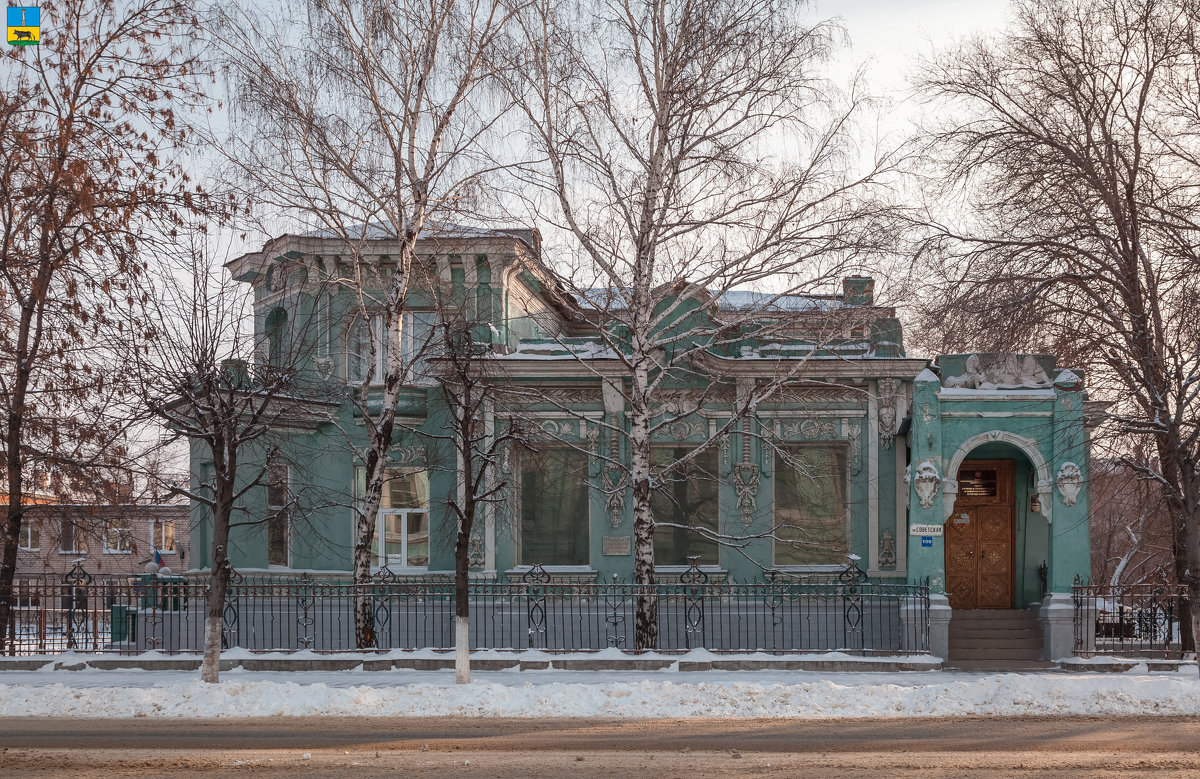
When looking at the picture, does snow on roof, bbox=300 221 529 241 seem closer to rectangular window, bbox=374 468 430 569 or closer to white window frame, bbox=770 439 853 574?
rectangular window, bbox=374 468 430 569

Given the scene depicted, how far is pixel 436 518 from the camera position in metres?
22.9

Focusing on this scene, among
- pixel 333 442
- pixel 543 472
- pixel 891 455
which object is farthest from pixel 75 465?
pixel 891 455

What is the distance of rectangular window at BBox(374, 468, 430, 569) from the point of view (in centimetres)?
2320

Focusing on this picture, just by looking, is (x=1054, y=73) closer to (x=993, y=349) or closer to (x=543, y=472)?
(x=993, y=349)

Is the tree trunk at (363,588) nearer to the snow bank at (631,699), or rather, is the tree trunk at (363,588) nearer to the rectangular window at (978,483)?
the snow bank at (631,699)

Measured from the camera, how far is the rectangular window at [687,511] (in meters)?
22.7

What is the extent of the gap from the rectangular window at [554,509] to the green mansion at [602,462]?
4 cm

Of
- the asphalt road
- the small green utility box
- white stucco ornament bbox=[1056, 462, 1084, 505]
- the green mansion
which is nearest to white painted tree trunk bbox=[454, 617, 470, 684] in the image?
the asphalt road

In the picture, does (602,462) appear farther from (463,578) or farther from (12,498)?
(12,498)

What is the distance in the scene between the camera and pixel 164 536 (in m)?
53.8

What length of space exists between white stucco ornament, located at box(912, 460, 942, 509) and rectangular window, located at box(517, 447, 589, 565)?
6.68 meters

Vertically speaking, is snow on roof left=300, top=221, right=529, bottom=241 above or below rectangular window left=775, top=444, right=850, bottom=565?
above

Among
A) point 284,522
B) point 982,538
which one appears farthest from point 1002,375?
point 284,522

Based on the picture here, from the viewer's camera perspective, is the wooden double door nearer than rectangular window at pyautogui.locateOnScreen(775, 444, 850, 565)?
Yes
